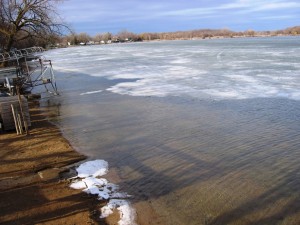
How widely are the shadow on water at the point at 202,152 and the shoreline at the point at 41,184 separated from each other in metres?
0.86

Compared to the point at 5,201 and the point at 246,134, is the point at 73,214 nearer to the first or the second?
the point at 5,201

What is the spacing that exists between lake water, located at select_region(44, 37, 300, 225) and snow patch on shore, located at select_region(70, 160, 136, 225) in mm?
→ 221

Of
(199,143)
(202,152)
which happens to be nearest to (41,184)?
(202,152)

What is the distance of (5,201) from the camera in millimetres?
7281

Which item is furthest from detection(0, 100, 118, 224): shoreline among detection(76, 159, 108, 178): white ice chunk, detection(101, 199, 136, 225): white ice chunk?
detection(76, 159, 108, 178): white ice chunk

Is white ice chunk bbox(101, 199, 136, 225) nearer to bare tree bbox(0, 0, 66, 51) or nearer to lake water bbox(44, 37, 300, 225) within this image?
lake water bbox(44, 37, 300, 225)

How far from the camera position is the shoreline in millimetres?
6668

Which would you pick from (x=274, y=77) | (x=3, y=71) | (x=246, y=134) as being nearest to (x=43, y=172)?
(x=246, y=134)

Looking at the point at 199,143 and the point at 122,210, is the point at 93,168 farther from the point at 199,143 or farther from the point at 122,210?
the point at 199,143

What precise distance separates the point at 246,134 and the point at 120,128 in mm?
4240

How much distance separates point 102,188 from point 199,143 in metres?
3.76

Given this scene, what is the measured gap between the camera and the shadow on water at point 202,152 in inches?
277

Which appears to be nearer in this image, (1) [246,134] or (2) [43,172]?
(2) [43,172]

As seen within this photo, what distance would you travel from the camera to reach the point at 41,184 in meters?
8.00
